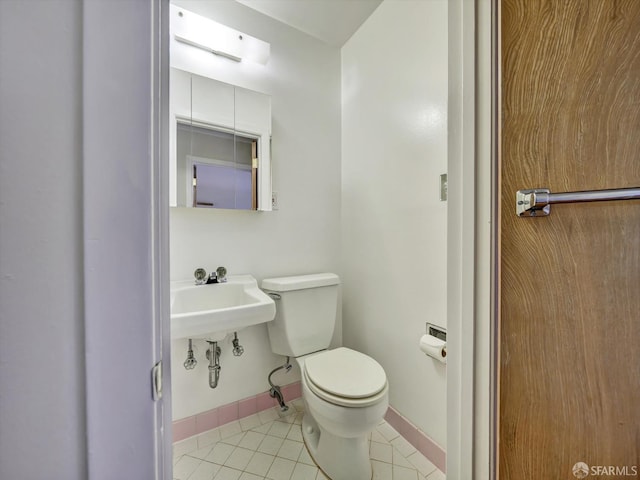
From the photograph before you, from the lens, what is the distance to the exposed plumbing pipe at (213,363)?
1.21 m

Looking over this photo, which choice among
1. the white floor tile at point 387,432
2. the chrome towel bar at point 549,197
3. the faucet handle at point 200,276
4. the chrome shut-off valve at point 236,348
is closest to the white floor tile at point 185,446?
the chrome shut-off valve at point 236,348

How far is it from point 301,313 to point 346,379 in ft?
1.37

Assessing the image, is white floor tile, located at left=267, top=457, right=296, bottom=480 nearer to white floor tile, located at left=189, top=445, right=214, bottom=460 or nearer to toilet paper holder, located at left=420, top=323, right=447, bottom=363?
white floor tile, located at left=189, top=445, right=214, bottom=460

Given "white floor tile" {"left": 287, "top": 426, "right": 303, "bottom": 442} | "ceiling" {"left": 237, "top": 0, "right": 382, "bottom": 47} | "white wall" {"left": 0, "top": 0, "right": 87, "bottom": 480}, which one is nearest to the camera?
"white wall" {"left": 0, "top": 0, "right": 87, "bottom": 480}

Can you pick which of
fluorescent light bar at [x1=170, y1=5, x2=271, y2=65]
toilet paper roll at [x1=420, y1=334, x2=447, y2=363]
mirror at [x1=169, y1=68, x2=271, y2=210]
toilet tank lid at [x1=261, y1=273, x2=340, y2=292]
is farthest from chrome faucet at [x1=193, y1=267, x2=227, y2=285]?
fluorescent light bar at [x1=170, y1=5, x2=271, y2=65]

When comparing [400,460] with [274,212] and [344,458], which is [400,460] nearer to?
[344,458]

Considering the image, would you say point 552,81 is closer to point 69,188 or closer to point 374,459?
point 69,188

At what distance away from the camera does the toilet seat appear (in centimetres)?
95

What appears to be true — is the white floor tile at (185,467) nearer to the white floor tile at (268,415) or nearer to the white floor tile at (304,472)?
the white floor tile at (268,415)

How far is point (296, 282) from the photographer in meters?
1.35

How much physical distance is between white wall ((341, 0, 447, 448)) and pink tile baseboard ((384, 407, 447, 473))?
3 cm

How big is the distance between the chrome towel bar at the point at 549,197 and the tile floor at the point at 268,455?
45.9 inches

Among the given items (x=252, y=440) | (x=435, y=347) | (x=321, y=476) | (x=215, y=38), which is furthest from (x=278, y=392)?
(x=215, y=38)

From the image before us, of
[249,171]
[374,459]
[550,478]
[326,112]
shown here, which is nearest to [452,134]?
[550,478]
